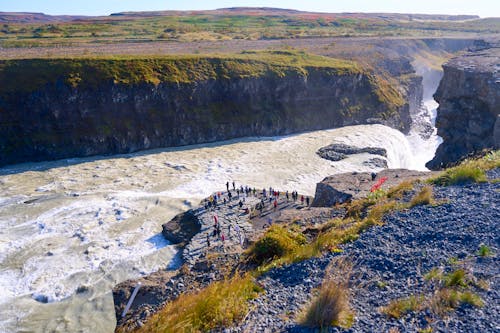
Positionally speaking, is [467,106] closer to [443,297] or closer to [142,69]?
[142,69]

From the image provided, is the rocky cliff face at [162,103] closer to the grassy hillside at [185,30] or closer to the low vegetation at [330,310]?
the grassy hillside at [185,30]

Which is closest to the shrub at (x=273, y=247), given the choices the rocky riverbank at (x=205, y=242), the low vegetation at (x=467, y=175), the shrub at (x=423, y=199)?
the rocky riverbank at (x=205, y=242)

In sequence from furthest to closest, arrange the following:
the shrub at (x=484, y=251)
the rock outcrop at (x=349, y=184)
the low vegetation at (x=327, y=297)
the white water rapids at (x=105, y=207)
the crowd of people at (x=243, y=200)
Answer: the crowd of people at (x=243, y=200), the rock outcrop at (x=349, y=184), the white water rapids at (x=105, y=207), the shrub at (x=484, y=251), the low vegetation at (x=327, y=297)

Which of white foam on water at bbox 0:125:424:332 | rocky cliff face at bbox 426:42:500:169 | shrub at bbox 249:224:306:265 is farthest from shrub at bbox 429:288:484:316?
rocky cliff face at bbox 426:42:500:169

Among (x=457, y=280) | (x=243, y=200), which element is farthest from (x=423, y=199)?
(x=243, y=200)

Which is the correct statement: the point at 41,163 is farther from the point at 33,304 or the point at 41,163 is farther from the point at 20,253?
the point at 33,304
